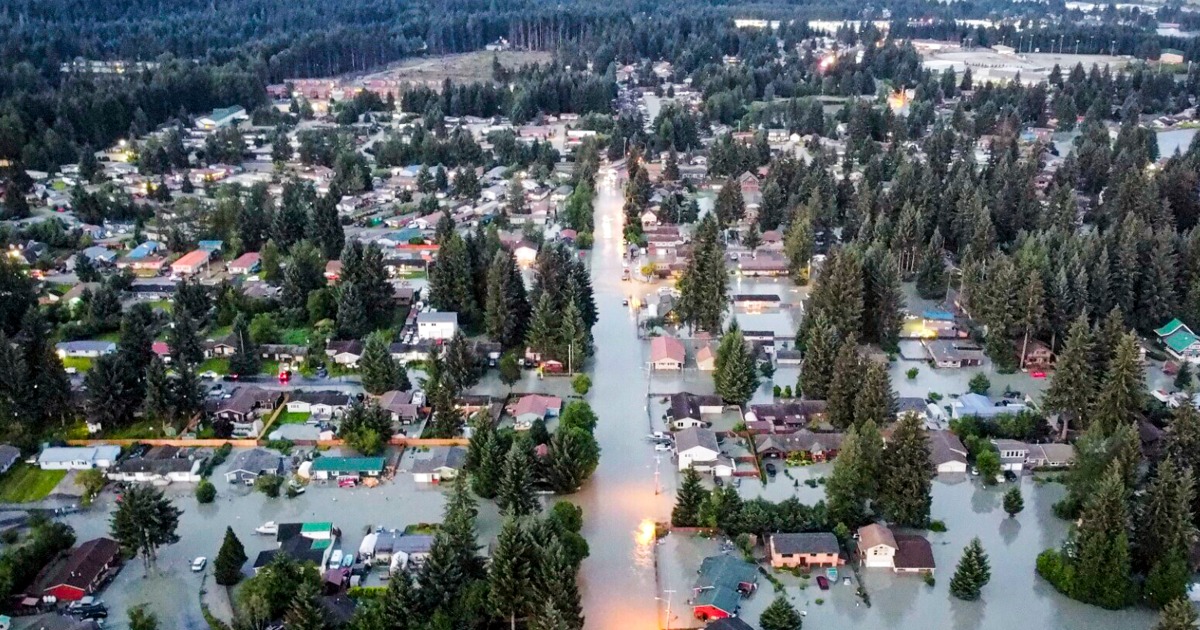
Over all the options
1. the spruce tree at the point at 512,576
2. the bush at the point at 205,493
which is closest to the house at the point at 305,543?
the bush at the point at 205,493

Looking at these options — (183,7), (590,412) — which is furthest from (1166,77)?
(183,7)

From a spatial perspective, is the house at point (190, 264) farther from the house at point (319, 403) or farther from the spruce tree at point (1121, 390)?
the spruce tree at point (1121, 390)

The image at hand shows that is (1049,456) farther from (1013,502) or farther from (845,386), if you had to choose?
(845,386)

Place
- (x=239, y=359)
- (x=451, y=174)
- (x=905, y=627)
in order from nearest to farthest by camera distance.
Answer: (x=905, y=627), (x=239, y=359), (x=451, y=174)

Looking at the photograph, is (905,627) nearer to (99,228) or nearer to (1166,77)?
(99,228)

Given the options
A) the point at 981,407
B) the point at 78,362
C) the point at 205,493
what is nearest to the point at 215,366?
the point at 78,362

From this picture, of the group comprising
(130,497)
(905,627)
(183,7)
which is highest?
(183,7)
